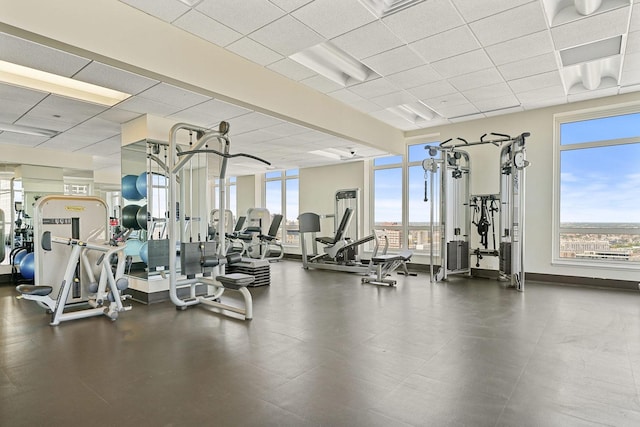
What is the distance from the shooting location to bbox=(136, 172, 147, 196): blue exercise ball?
4.76 meters

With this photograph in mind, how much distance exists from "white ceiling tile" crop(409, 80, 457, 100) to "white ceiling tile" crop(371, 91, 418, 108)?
124 mm

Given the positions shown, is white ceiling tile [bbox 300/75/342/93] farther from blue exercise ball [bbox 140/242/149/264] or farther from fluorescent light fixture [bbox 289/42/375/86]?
blue exercise ball [bbox 140/242/149/264]

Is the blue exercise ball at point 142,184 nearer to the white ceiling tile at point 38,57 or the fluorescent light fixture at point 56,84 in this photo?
the fluorescent light fixture at point 56,84

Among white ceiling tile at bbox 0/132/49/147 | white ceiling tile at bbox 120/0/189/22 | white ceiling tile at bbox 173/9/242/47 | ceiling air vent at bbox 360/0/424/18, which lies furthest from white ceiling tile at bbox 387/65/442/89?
white ceiling tile at bbox 0/132/49/147

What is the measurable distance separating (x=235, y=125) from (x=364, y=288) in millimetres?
3374

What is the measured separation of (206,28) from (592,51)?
4.57m

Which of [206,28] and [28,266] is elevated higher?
[206,28]

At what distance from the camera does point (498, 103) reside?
602cm

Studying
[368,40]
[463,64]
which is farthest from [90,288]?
[463,64]

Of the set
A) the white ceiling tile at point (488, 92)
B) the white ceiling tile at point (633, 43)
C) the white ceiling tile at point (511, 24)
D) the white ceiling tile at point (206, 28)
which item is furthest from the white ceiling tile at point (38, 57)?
the white ceiling tile at point (633, 43)

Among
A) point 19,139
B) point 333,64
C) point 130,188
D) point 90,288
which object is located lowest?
point 90,288

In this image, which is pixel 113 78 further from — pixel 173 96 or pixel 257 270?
pixel 257 270

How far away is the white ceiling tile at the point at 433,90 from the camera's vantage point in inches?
205

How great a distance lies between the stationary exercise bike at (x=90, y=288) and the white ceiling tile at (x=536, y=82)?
5.86 metres
